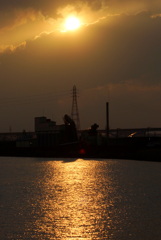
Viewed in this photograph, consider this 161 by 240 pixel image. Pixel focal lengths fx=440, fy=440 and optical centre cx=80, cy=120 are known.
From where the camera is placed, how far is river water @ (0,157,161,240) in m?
27.1

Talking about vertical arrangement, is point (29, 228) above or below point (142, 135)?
below

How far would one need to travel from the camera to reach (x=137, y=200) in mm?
39906

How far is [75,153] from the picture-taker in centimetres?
11962

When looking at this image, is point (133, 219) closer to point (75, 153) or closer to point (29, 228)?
point (29, 228)

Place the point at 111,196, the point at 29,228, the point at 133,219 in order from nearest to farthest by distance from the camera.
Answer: the point at 29,228
the point at 133,219
the point at 111,196

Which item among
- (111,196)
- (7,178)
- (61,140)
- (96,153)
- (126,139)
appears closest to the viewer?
(111,196)

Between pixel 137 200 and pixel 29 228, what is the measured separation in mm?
14329

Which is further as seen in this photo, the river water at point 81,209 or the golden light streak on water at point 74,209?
the golden light streak on water at point 74,209

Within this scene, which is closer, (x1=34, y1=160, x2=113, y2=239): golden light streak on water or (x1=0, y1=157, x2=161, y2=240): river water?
(x1=0, y1=157, x2=161, y2=240): river water

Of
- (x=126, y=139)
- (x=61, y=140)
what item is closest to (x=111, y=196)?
(x=126, y=139)

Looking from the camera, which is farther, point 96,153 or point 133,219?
point 96,153

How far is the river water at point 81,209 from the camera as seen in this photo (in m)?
27.1

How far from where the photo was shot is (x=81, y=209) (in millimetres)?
35406

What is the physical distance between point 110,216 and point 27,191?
17.3 metres
